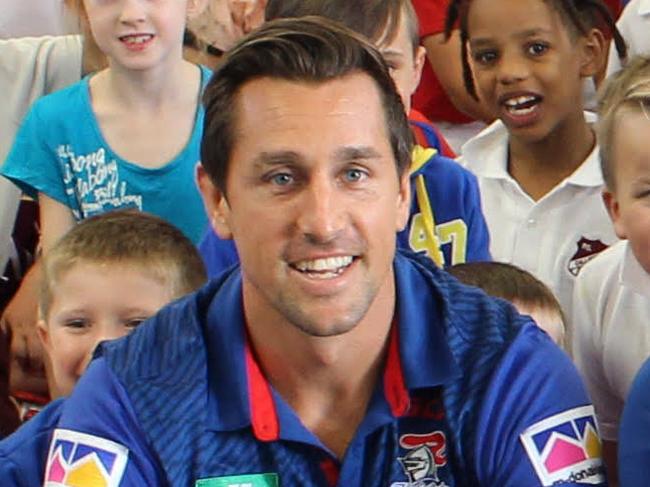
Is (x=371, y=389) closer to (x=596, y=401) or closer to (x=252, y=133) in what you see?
(x=252, y=133)

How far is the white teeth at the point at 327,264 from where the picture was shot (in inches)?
59.4

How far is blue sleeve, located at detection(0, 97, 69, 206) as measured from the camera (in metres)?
2.48

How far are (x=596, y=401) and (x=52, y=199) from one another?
998mm

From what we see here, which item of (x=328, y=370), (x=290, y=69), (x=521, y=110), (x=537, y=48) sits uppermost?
(x=290, y=69)

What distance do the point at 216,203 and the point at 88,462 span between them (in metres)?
0.34

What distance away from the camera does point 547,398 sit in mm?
1495

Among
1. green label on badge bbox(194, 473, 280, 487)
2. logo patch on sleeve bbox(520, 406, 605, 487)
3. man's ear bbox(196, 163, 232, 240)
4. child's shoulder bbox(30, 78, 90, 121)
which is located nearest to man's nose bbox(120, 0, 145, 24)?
child's shoulder bbox(30, 78, 90, 121)

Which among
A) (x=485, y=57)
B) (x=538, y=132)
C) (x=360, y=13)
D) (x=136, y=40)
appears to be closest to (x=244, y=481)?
(x=360, y=13)

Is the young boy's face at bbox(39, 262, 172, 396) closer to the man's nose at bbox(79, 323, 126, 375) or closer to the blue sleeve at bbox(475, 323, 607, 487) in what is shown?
the man's nose at bbox(79, 323, 126, 375)

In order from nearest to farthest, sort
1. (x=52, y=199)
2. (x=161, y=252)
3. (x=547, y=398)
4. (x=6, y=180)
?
(x=547, y=398), (x=161, y=252), (x=52, y=199), (x=6, y=180)

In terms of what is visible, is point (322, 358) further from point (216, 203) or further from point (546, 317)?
point (546, 317)

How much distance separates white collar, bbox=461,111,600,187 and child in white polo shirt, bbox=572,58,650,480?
1.20ft

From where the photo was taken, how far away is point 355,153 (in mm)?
1521

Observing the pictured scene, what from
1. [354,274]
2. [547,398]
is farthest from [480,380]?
[354,274]
